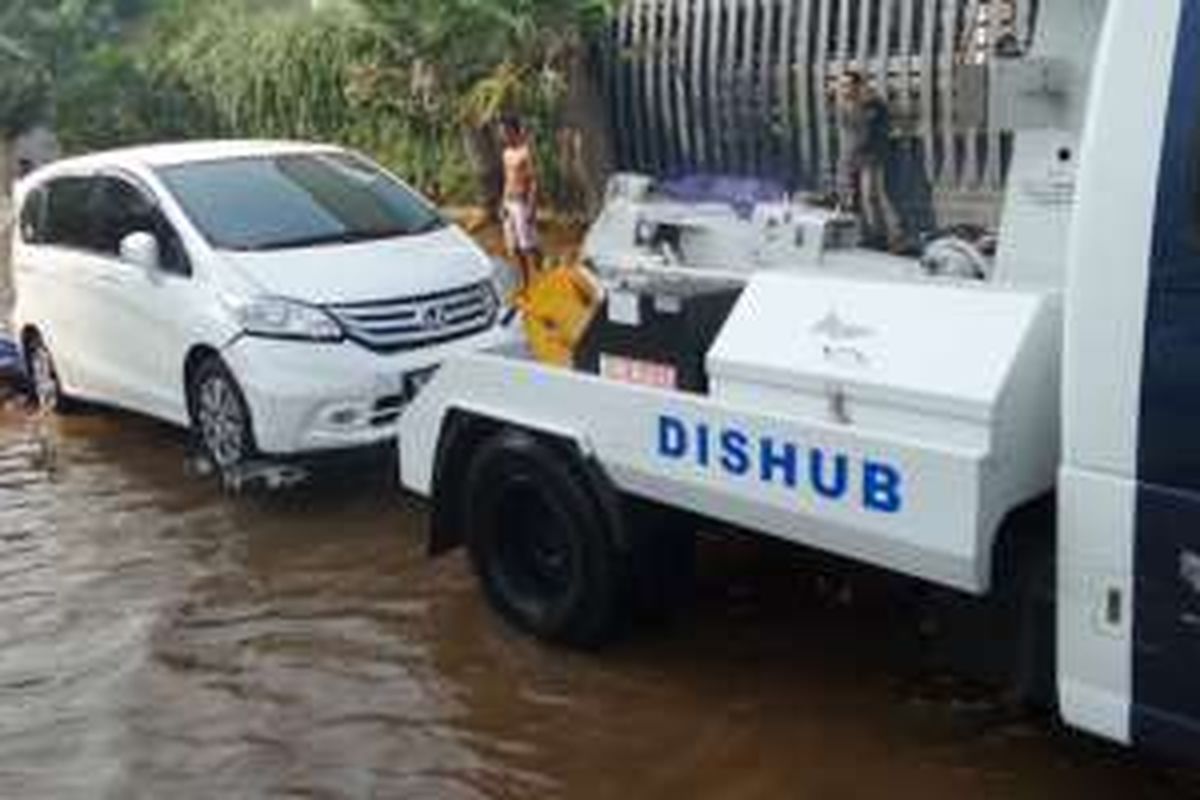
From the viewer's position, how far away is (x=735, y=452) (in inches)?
237

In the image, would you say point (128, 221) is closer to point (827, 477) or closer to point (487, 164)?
point (827, 477)

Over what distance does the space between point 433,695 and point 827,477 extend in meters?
2.11

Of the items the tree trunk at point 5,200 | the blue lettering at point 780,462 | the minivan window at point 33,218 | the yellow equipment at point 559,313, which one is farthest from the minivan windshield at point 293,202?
the tree trunk at point 5,200

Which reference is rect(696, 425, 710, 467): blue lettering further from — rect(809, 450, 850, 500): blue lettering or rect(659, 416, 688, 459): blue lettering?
rect(809, 450, 850, 500): blue lettering

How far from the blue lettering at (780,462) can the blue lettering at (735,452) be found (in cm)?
7

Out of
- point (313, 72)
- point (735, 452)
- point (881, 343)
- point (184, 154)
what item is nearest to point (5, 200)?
point (313, 72)

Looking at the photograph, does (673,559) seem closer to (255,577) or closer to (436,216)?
(255,577)

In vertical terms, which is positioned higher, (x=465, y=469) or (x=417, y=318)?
(x=417, y=318)

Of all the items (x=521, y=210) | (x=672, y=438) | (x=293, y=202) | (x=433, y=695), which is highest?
(x=293, y=202)

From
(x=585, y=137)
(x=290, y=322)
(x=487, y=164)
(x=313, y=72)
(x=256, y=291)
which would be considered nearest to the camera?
(x=290, y=322)

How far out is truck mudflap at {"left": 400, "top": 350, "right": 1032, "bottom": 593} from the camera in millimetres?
5285

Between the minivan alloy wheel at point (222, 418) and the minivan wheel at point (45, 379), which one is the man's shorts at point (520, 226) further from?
the minivan alloy wheel at point (222, 418)

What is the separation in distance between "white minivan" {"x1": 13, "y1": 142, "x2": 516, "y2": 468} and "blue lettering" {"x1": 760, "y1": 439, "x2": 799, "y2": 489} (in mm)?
3547

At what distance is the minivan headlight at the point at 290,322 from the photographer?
32.0 feet
